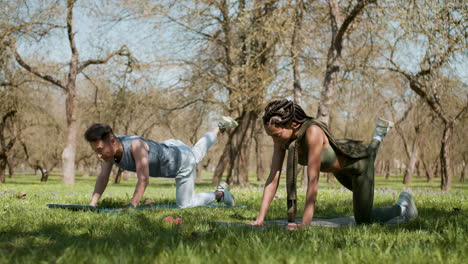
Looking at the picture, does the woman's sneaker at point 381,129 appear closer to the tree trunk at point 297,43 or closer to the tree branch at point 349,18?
the tree branch at point 349,18

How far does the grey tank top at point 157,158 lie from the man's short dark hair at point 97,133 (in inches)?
18.3

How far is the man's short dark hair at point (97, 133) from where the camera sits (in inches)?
210

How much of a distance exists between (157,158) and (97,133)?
4.20ft

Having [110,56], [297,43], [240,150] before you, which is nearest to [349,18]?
[297,43]

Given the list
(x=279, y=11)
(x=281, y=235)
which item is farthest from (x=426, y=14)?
(x=281, y=235)

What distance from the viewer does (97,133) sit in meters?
5.41

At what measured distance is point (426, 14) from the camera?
31.8 ft

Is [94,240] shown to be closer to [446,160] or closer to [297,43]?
[297,43]

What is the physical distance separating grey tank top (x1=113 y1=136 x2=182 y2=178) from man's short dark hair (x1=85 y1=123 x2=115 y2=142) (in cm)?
46

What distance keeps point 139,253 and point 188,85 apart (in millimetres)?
16661

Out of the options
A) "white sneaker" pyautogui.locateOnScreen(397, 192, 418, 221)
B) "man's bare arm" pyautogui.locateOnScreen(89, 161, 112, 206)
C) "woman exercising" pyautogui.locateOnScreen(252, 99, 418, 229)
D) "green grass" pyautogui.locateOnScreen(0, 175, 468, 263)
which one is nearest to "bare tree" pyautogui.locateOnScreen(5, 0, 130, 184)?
"man's bare arm" pyautogui.locateOnScreen(89, 161, 112, 206)

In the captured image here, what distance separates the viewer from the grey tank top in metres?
6.01

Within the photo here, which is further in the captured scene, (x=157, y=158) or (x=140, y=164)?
(x=157, y=158)

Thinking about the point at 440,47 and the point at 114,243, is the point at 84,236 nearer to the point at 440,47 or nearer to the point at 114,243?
the point at 114,243
